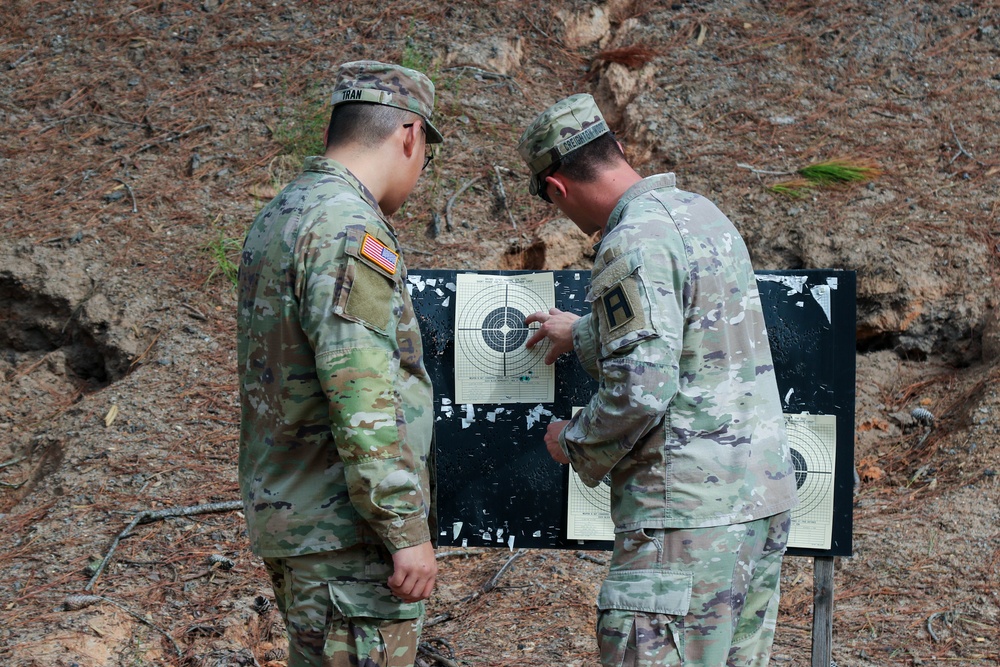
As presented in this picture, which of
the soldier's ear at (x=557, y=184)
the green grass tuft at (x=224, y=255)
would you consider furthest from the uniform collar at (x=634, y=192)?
the green grass tuft at (x=224, y=255)

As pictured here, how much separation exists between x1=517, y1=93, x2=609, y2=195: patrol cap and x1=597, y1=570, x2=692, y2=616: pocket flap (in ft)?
3.66

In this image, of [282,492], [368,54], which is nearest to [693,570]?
[282,492]

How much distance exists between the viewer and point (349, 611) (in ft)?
6.70

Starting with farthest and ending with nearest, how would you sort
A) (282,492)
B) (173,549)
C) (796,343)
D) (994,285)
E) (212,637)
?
(994,285), (173,549), (212,637), (796,343), (282,492)

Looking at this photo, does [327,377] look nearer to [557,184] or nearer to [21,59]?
[557,184]

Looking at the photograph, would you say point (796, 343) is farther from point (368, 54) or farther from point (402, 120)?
point (368, 54)

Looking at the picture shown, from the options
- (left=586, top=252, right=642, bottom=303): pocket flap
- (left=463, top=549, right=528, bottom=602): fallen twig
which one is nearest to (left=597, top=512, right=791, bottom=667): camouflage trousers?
(left=586, top=252, right=642, bottom=303): pocket flap

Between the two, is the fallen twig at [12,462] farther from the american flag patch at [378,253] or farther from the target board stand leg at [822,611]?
the target board stand leg at [822,611]

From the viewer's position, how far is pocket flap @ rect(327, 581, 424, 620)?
2047 mm

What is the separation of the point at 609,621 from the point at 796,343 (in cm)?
131

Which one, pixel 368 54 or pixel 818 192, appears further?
pixel 368 54

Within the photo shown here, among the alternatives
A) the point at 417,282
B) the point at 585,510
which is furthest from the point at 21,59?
→ the point at 585,510

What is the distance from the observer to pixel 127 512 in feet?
13.6

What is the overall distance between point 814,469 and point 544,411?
944 millimetres
